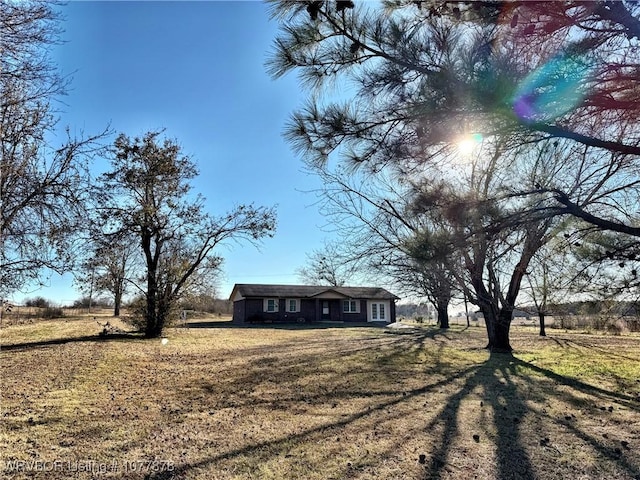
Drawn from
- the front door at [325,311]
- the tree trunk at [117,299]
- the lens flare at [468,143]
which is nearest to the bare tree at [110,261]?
the tree trunk at [117,299]

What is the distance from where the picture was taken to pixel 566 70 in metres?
3.59

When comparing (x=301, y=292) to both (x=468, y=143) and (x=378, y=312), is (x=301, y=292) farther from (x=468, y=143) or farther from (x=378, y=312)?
(x=468, y=143)

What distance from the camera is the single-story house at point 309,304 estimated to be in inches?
1131

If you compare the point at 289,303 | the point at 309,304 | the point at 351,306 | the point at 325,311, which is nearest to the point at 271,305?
the point at 289,303

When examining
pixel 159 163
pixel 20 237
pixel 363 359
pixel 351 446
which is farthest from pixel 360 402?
pixel 159 163

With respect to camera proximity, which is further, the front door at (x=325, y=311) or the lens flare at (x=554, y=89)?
the front door at (x=325, y=311)

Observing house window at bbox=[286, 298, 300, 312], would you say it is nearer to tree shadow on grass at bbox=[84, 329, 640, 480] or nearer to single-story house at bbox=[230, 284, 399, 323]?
single-story house at bbox=[230, 284, 399, 323]

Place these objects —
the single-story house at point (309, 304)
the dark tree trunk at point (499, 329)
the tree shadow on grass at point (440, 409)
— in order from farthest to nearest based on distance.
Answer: the single-story house at point (309, 304) → the dark tree trunk at point (499, 329) → the tree shadow on grass at point (440, 409)

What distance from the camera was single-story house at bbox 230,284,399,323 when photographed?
28.7 meters

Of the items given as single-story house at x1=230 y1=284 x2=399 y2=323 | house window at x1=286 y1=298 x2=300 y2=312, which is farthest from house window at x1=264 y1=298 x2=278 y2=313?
house window at x1=286 y1=298 x2=300 y2=312

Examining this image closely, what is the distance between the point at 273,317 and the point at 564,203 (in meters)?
25.9

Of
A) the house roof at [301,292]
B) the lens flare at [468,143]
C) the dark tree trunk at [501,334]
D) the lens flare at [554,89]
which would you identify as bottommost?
the dark tree trunk at [501,334]

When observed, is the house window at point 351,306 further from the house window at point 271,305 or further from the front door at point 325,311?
the house window at point 271,305

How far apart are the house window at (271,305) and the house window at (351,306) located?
213 inches
